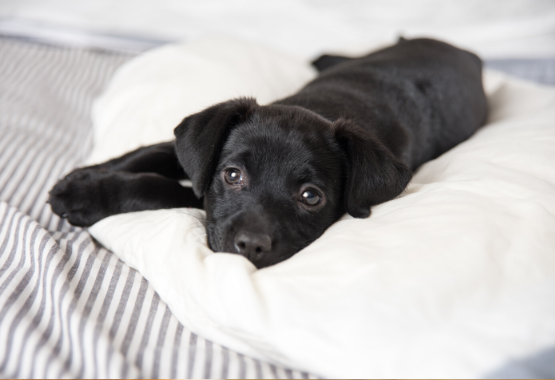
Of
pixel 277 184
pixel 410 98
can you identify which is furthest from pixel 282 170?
pixel 410 98

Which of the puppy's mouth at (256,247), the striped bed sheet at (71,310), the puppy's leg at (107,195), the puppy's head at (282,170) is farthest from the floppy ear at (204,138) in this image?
the striped bed sheet at (71,310)

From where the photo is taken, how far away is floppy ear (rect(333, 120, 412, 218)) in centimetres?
158

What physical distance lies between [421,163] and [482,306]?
144cm

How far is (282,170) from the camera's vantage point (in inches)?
62.1

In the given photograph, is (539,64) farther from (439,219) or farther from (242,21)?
(439,219)

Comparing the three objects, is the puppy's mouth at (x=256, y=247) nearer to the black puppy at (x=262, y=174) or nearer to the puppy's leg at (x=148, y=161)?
the black puppy at (x=262, y=174)

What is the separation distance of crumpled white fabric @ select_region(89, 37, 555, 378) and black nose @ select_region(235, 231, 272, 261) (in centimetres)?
10

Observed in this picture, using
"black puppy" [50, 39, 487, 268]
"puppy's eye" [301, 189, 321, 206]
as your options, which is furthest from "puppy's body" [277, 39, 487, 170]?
Answer: "puppy's eye" [301, 189, 321, 206]

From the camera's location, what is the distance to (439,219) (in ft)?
4.23

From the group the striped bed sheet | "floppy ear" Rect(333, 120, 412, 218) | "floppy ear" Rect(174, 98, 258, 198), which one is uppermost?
"floppy ear" Rect(174, 98, 258, 198)

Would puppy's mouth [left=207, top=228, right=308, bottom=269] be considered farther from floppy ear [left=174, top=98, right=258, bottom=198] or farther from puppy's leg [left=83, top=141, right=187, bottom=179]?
puppy's leg [left=83, top=141, right=187, bottom=179]

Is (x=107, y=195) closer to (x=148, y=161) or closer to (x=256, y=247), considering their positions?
(x=148, y=161)

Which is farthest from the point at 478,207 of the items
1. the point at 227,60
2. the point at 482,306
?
the point at 227,60

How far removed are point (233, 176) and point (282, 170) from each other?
0.68 ft
